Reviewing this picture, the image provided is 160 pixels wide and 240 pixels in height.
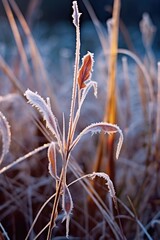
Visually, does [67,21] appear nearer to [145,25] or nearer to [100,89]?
[100,89]

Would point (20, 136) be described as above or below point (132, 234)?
above

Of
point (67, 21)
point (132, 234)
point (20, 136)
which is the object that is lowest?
point (132, 234)

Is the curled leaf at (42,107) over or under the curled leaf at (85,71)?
under

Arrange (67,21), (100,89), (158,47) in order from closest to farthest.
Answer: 1. (100,89)
2. (158,47)
3. (67,21)

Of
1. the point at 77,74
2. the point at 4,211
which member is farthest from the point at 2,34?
the point at 77,74

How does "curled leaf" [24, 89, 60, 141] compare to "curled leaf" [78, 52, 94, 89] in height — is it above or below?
→ below

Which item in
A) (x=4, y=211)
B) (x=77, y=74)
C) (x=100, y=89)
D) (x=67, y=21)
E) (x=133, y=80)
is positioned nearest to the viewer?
(x=77, y=74)

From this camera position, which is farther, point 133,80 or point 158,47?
point 158,47

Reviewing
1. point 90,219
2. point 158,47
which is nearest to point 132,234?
point 90,219

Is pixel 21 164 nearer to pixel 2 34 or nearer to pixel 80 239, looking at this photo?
pixel 80 239
